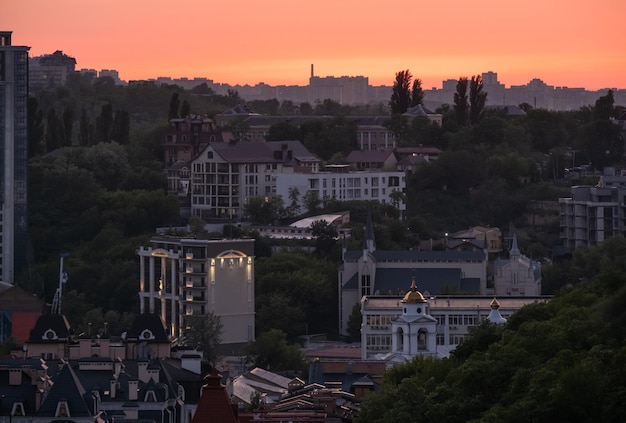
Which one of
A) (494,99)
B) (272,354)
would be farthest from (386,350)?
(494,99)

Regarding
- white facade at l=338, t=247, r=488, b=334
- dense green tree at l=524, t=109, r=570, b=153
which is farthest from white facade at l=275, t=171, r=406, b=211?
dense green tree at l=524, t=109, r=570, b=153

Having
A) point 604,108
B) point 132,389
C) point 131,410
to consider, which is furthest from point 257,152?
point 131,410

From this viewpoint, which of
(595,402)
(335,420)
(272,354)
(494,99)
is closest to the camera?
(595,402)

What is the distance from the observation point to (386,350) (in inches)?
2953

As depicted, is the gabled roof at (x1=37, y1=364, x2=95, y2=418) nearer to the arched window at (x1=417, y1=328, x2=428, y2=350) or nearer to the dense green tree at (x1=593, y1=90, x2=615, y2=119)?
the arched window at (x1=417, y1=328, x2=428, y2=350)

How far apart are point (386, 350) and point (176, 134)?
36823mm

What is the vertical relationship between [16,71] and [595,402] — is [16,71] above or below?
above

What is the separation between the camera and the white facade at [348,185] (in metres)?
99.9

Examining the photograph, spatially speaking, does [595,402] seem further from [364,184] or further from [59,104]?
[59,104]

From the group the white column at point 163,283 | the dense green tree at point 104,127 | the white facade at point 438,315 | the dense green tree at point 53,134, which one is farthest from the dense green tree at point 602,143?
the white facade at point 438,315

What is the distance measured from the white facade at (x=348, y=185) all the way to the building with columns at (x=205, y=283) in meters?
14.6

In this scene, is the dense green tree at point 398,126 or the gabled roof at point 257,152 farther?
the dense green tree at point 398,126

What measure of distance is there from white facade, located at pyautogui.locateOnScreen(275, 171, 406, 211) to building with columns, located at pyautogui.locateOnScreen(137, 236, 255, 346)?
1460 cm

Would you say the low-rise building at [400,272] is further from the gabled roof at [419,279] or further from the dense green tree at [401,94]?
the dense green tree at [401,94]
